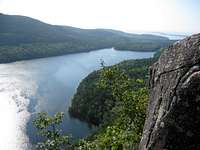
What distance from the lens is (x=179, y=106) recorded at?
6902 millimetres

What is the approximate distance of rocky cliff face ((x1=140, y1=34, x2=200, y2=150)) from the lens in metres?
6.82

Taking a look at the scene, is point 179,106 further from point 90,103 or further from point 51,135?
point 90,103

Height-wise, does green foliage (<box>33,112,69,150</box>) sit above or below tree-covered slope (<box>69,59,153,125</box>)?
above

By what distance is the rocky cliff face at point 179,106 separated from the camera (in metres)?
6.82

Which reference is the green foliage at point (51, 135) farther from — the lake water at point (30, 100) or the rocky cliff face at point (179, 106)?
the lake water at point (30, 100)

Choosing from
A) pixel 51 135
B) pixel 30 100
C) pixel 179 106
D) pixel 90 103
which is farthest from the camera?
pixel 90 103

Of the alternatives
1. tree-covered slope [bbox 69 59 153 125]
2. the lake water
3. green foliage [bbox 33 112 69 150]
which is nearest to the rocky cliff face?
green foliage [bbox 33 112 69 150]

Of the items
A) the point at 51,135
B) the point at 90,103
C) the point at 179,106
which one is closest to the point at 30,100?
the point at 90,103

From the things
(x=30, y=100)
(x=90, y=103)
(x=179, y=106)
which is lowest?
(x=90, y=103)

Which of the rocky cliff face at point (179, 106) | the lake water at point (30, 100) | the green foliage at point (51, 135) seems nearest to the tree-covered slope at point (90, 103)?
the lake water at point (30, 100)

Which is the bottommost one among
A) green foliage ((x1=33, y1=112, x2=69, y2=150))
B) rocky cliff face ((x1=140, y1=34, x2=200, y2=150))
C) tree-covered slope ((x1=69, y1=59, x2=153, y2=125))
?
tree-covered slope ((x1=69, y1=59, x2=153, y2=125))

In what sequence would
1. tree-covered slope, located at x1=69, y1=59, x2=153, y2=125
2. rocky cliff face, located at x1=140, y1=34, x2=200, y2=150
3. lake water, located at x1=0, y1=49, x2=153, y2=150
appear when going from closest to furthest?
rocky cliff face, located at x1=140, y1=34, x2=200, y2=150 < lake water, located at x1=0, y1=49, x2=153, y2=150 < tree-covered slope, located at x1=69, y1=59, x2=153, y2=125

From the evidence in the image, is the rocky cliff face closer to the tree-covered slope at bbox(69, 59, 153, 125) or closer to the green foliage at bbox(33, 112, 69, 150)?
the green foliage at bbox(33, 112, 69, 150)

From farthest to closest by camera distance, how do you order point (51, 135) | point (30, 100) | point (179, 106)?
point (30, 100) < point (51, 135) < point (179, 106)
